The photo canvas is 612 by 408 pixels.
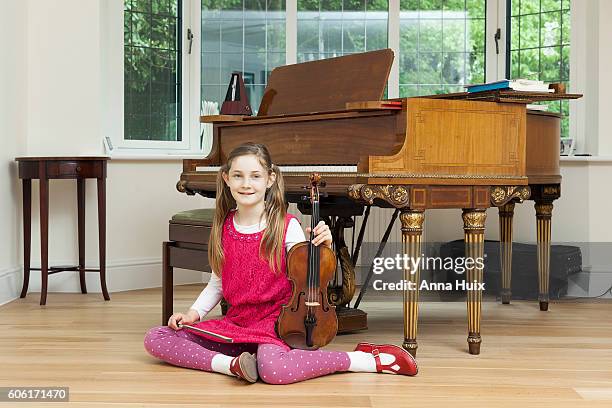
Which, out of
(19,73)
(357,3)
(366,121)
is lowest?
(366,121)

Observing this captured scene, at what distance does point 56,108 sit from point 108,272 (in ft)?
3.19

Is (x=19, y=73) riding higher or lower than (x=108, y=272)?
higher

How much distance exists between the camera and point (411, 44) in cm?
584

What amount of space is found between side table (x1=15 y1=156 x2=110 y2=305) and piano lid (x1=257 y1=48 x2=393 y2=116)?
1.11 meters

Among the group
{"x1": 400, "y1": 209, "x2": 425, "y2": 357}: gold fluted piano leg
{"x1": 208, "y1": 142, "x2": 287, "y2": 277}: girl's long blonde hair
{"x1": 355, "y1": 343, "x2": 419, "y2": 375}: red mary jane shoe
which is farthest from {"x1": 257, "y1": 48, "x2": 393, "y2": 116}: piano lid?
{"x1": 355, "y1": 343, "x2": 419, "y2": 375}: red mary jane shoe

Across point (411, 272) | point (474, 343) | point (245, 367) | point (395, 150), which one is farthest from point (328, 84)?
point (245, 367)

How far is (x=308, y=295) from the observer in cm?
296

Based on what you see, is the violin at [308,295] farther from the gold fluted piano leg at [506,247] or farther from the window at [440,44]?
the window at [440,44]

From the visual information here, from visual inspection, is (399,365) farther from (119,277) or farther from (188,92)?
(188,92)

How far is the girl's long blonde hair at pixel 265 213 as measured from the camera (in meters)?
3.05

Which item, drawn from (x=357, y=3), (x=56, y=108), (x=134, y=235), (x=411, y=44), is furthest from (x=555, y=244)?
(x=56, y=108)

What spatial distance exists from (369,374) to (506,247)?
1.98m

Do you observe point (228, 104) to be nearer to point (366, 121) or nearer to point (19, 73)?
point (366, 121)

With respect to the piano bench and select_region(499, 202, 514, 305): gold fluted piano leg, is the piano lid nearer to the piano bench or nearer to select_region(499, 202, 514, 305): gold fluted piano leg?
the piano bench
